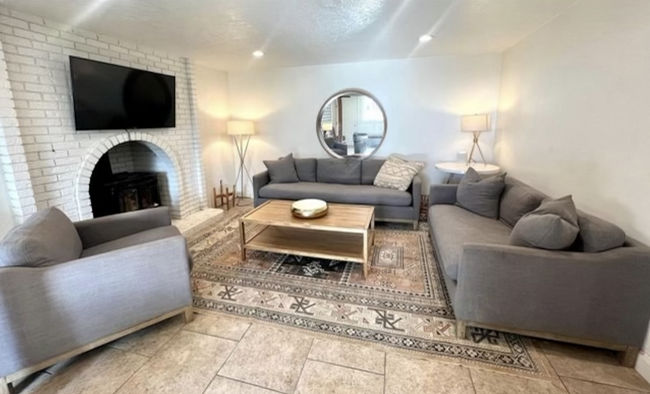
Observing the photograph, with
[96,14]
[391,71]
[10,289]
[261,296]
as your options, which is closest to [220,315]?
[261,296]

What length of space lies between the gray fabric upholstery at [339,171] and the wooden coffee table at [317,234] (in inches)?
52.0

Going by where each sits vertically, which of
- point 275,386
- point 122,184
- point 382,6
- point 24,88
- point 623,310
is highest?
point 382,6

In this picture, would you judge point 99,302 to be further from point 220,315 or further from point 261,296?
point 261,296

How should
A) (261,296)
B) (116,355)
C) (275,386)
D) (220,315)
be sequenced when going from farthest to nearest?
(261,296)
(220,315)
(116,355)
(275,386)

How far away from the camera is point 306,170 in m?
4.55

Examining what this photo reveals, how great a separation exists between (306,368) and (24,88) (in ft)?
10.2

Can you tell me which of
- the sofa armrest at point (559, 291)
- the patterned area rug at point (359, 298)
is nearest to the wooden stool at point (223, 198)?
the patterned area rug at point (359, 298)

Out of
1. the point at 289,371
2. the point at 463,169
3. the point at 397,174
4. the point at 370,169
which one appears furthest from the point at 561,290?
the point at 370,169

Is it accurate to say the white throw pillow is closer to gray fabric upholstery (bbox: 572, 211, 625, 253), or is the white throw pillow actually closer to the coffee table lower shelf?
the coffee table lower shelf

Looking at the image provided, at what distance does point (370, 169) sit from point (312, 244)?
1940mm

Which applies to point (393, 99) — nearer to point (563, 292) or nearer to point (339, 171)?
point (339, 171)

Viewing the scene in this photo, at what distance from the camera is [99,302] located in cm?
166

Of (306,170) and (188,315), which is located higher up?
(306,170)

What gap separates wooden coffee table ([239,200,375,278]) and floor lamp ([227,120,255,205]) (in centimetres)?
208
